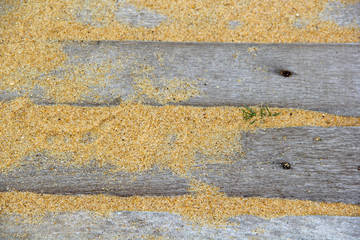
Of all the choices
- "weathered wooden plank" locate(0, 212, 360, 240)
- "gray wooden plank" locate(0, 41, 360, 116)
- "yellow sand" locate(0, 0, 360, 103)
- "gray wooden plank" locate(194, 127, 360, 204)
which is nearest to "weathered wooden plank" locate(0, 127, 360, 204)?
"gray wooden plank" locate(194, 127, 360, 204)

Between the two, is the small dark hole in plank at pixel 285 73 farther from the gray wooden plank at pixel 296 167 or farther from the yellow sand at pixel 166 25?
the gray wooden plank at pixel 296 167

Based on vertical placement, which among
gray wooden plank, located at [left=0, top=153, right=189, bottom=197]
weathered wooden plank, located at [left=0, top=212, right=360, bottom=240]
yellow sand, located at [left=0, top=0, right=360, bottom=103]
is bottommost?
weathered wooden plank, located at [left=0, top=212, right=360, bottom=240]

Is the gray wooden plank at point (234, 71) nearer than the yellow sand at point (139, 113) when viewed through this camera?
No

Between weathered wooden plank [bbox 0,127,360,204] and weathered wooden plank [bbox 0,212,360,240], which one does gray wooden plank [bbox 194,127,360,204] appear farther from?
weathered wooden plank [bbox 0,212,360,240]

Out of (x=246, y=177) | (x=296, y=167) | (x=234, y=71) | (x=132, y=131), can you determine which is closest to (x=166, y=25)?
(x=234, y=71)

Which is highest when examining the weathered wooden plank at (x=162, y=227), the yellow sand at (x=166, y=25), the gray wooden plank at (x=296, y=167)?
the yellow sand at (x=166, y=25)

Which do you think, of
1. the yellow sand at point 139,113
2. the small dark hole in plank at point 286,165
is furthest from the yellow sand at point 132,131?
the small dark hole in plank at point 286,165
